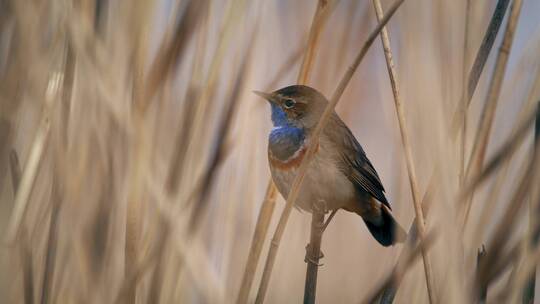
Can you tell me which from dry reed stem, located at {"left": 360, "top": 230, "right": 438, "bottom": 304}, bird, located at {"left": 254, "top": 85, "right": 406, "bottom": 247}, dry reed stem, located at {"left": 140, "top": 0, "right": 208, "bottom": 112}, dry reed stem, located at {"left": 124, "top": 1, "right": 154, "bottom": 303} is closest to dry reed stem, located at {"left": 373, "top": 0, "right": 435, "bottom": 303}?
dry reed stem, located at {"left": 360, "top": 230, "right": 438, "bottom": 304}

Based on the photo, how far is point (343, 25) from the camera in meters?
2.50

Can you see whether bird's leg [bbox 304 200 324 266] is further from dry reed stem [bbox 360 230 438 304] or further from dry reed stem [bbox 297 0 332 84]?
dry reed stem [bbox 297 0 332 84]

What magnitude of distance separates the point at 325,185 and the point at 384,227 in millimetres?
354

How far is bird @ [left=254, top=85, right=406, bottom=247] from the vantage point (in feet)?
8.72

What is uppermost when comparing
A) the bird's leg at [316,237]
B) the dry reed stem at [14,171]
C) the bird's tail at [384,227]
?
the dry reed stem at [14,171]

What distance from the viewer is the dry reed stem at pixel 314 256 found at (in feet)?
6.33

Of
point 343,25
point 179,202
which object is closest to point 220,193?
point 179,202

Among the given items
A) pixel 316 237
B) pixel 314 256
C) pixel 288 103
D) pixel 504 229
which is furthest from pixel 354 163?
pixel 504 229

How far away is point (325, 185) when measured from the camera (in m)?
2.84

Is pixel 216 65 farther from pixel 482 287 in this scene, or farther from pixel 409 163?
pixel 482 287

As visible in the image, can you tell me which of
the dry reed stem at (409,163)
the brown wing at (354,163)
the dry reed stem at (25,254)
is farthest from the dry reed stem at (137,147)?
the brown wing at (354,163)

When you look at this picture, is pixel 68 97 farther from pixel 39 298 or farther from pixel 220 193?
pixel 220 193

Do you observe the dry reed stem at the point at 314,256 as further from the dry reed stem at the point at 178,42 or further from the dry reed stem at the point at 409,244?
the dry reed stem at the point at 178,42

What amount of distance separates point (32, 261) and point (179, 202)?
450 millimetres
